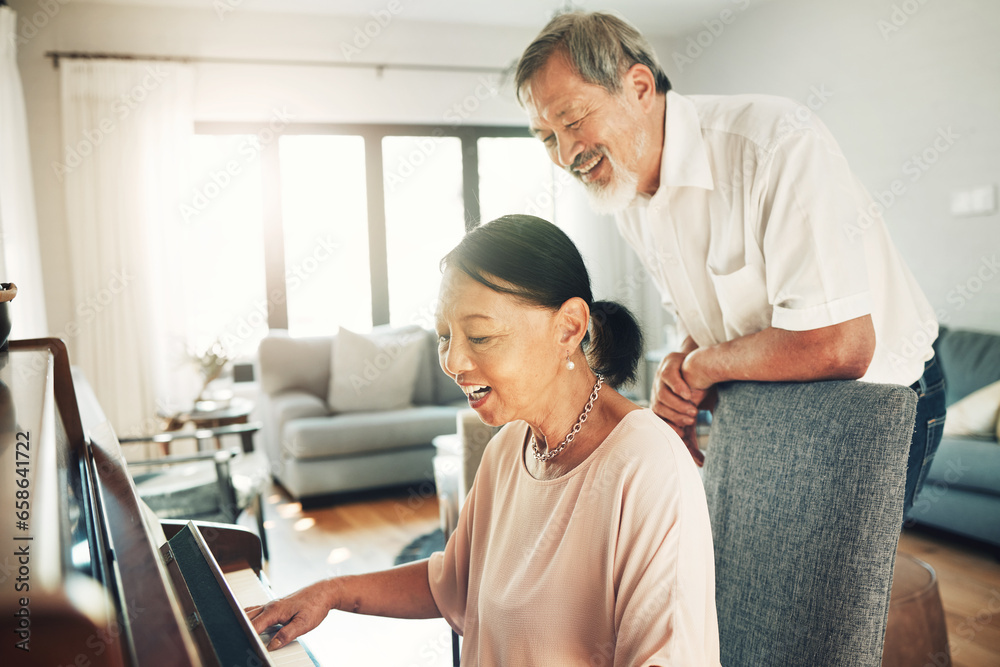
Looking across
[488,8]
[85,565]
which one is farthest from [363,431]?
[85,565]

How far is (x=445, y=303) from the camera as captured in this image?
1.11 metres

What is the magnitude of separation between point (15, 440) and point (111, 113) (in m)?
4.93

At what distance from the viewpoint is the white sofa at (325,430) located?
13.8ft

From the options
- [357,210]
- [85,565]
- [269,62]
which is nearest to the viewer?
[85,565]

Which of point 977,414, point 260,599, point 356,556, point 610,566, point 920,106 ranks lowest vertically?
point 356,556

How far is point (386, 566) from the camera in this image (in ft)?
10.7

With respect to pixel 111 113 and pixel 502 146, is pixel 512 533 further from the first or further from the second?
pixel 502 146

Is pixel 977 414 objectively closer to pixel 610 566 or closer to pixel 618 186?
pixel 618 186

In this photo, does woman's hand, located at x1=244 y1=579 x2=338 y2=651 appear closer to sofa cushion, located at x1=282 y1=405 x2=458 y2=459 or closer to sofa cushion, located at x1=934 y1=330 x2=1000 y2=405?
sofa cushion, located at x1=282 y1=405 x2=458 y2=459

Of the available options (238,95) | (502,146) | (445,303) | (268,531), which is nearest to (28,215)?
(238,95)

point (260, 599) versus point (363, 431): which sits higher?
point (260, 599)

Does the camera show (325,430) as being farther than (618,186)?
Yes

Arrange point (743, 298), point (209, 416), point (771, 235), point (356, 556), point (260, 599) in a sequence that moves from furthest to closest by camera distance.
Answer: point (209, 416) < point (356, 556) < point (743, 298) < point (771, 235) < point (260, 599)

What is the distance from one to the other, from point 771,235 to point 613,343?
342 millimetres
